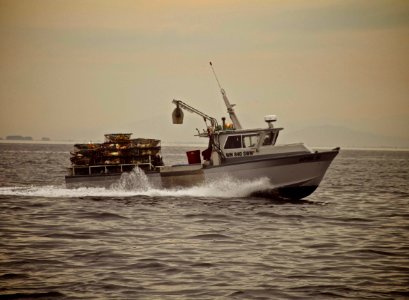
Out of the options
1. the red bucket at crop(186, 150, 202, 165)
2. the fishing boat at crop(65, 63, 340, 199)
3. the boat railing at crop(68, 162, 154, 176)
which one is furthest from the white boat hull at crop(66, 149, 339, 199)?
the boat railing at crop(68, 162, 154, 176)

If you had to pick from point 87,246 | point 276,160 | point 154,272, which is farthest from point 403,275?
point 276,160

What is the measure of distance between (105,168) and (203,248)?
657 inches

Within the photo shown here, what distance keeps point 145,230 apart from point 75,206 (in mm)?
8003

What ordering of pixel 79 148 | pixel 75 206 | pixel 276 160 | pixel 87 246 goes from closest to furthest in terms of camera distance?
pixel 87 246, pixel 75 206, pixel 276 160, pixel 79 148

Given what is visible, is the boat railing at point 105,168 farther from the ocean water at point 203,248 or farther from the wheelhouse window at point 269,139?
the wheelhouse window at point 269,139

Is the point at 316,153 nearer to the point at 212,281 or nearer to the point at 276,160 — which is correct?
the point at 276,160

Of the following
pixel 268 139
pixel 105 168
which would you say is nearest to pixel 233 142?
pixel 268 139

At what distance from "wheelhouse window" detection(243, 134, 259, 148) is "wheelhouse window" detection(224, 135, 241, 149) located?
13.3 inches

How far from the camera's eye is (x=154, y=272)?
46.4 ft

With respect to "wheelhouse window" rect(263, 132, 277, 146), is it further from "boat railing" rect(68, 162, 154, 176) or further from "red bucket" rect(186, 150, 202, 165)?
"boat railing" rect(68, 162, 154, 176)

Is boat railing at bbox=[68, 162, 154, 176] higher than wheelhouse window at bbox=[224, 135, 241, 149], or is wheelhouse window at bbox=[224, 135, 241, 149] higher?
wheelhouse window at bbox=[224, 135, 241, 149]

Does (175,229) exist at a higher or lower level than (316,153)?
lower

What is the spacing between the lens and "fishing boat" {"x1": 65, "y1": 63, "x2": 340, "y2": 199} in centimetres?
2933

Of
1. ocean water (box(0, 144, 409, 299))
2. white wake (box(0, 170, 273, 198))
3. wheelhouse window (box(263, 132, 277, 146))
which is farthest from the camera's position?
wheelhouse window (box(263, 132, 277, 146))
